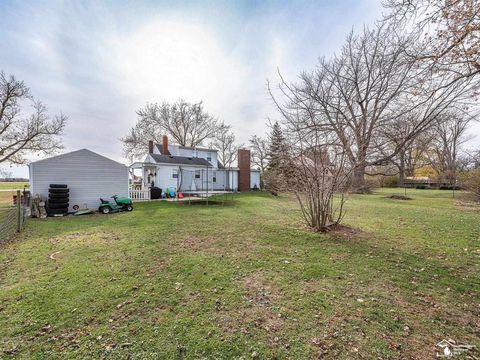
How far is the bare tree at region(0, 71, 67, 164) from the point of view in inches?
643

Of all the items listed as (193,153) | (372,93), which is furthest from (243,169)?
(372,93)

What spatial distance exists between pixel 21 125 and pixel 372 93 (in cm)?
2298

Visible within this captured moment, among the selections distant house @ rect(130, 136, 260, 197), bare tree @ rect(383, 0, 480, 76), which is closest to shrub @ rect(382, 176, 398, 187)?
distant house @ rect(130, 136, 260, 197)

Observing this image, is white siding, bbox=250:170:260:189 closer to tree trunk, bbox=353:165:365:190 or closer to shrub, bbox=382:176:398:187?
tree trunk, bbox=353:165:365:190

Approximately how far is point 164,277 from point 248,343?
196cm

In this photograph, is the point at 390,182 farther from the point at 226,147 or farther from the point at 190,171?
the point at 190,171

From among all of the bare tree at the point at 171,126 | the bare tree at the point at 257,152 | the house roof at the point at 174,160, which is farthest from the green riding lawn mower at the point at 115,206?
the bare tree at the point at 171,126

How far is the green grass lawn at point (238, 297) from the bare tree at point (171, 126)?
2630cm

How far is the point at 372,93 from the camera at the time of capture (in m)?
9.67

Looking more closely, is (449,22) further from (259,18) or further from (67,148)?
(67,148)

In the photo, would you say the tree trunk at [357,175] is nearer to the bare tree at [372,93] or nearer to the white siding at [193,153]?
the bare tree at [372,93]

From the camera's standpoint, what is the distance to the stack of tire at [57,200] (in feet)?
33.0

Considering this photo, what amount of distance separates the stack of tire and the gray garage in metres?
0.54

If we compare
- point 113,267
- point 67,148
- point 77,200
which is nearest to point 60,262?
point 113,267
